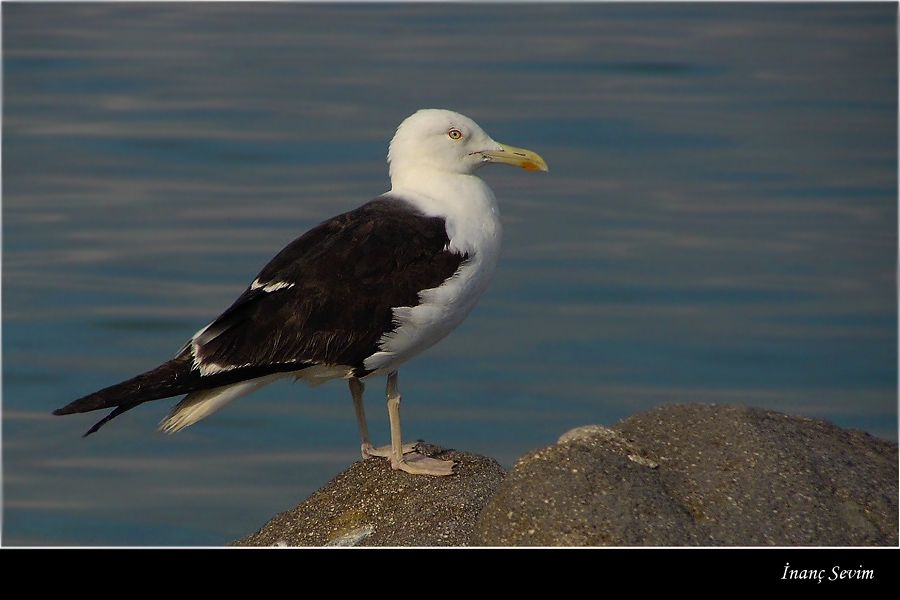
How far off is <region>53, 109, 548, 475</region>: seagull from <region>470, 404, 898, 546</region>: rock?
4.17ft

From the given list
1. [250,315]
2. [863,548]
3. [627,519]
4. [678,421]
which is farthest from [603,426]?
[250,315]

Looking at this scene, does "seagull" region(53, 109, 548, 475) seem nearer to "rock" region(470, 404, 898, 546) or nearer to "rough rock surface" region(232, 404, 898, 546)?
"rough rock surface" region(232, 404, 898, 546)

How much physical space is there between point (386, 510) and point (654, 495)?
1.68 metres

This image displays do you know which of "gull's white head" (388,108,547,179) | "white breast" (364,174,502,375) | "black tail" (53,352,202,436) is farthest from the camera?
"gull's white head" (388,108,547,179)

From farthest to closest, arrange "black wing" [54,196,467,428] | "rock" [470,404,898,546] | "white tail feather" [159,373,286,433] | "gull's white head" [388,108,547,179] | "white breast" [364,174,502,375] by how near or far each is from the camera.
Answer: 1. "gull's white head" [388,108,547,179]
2. "white breast" [364,174,502,375]
3. "white tail feather" [159,373,286,433]
4. "black wing" [54,196,467,428]
5. "rock" [470,404,898,546]

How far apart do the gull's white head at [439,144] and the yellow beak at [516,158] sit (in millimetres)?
85

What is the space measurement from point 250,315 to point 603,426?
217cm

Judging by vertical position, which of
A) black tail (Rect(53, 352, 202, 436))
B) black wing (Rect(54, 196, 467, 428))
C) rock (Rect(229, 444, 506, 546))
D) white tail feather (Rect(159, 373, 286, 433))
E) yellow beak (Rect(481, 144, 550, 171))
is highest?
yellow beak (Rect(481, 144, 550, 171))

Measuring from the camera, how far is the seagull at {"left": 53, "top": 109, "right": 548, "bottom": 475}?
706cm

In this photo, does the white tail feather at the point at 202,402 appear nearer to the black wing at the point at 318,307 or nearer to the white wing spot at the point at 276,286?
the black wing at the point at 318,307

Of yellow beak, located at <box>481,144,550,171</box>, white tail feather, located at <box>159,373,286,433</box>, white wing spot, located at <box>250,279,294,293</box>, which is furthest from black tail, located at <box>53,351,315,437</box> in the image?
yellow beak, located at <box>481,144,550,171</box>

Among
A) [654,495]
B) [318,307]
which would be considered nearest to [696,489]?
[654,495]

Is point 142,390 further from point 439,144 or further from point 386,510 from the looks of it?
point 439,144

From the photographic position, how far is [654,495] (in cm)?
619
